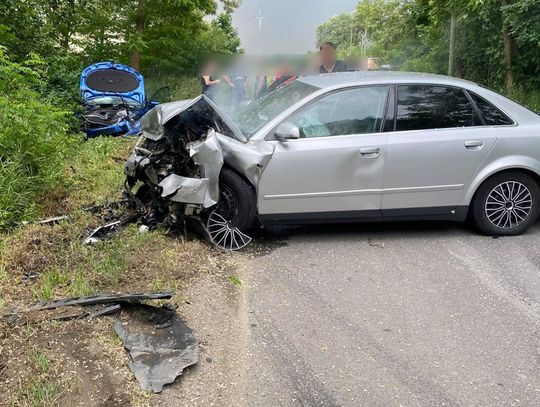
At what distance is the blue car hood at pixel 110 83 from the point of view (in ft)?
36.9

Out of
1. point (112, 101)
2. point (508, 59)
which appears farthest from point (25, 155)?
point (508, 59)

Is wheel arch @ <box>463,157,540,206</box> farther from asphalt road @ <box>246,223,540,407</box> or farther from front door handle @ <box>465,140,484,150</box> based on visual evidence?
asphalt road @ <box>246,223,540,407</box>

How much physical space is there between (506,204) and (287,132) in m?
2.38

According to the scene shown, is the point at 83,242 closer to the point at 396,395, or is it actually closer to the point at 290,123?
the point at 290,123

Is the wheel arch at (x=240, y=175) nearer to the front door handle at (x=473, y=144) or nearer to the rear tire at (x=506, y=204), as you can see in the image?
the front door handle at (x=473, y=144)

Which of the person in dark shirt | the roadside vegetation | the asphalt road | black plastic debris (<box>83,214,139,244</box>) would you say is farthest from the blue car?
the asphalt road

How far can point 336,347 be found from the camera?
356cm

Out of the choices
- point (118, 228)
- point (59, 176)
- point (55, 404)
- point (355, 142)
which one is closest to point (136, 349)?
point (55, 404)

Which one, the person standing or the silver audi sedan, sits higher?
the person standing

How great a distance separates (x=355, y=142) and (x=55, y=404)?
3.46m

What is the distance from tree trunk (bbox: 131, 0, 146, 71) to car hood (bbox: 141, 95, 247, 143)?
967 cm

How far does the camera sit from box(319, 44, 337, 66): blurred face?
8.33 m

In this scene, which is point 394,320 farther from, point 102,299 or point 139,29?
point 139,29

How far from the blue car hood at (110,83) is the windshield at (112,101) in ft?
0.27
